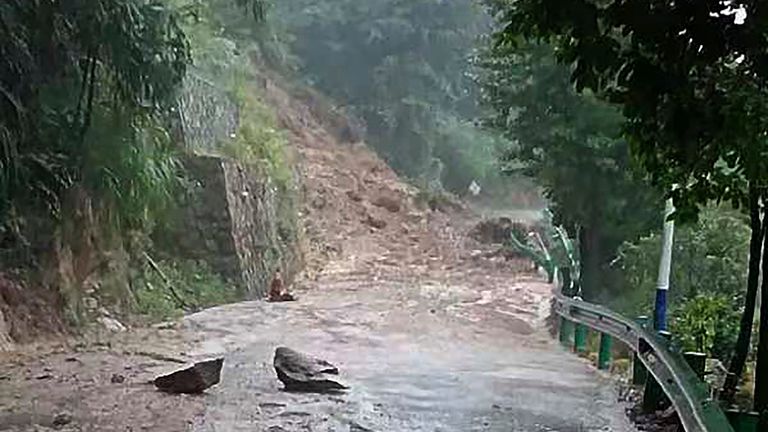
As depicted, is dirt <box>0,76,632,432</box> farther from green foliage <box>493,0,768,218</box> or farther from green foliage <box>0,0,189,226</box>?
green foliage <box>493,0,768,218</box>

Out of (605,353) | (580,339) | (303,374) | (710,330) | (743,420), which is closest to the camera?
(743,420)

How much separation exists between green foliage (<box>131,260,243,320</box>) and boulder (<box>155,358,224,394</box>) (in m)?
6.71

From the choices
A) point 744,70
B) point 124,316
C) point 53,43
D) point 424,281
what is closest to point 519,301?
point 424,281

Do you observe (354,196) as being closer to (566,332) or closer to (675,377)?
(566,332)

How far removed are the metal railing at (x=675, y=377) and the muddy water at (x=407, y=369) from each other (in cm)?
56

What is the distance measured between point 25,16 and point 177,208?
7.90 m

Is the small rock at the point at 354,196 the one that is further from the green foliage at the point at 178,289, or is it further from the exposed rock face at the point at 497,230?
the green foliage at the point at 178,289

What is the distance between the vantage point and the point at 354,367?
1056 cm

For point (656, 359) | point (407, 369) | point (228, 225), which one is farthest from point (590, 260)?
point (656, 359)

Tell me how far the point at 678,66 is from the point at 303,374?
17.4 ft

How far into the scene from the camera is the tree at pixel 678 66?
408cm

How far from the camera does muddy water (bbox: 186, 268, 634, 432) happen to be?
294 inches

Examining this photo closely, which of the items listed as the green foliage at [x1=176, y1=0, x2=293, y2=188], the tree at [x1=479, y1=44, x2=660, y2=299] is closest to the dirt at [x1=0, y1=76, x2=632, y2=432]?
the tree at [x1=479, y1=44, x2=660, y2=299]

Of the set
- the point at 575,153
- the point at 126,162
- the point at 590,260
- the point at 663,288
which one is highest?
the point at 575,153
